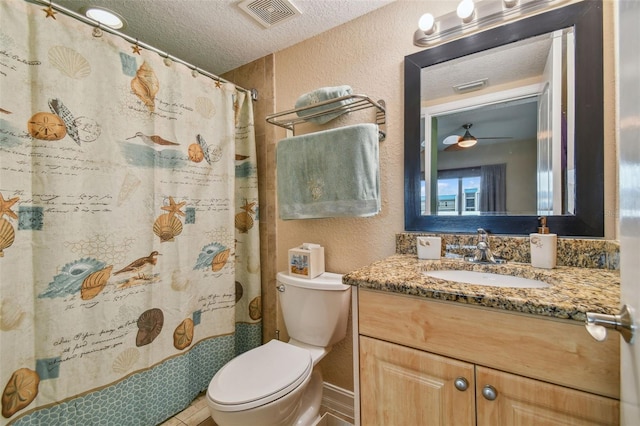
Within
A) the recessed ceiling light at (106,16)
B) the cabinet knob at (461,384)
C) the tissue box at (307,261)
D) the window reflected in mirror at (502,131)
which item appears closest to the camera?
the cabinet knob at (461,384)

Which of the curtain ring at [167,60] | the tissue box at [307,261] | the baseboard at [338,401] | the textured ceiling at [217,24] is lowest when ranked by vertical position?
the baseboard at [338,401]

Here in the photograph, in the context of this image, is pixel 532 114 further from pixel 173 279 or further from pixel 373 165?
pixel 173 279

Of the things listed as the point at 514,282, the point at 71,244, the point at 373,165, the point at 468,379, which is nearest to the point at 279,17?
the point at 373,165

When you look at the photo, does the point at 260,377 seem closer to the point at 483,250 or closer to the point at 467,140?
the point at 483,250

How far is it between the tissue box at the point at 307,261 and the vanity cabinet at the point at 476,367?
0.54 meters

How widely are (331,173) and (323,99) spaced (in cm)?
38

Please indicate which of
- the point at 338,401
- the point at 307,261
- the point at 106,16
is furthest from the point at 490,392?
the point at 106,16

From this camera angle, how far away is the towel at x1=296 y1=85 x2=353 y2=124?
1314 millimetres

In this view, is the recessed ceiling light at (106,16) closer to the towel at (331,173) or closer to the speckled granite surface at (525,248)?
the towel at (331,173)

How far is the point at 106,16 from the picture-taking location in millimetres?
1319

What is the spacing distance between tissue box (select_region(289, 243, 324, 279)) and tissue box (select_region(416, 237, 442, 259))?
53cm

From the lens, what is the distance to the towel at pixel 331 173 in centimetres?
123

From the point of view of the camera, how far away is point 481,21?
112cm

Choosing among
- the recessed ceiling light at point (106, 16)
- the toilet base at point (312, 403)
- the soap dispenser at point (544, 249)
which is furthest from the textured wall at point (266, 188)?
the soap dispenser at point (544, 249)
